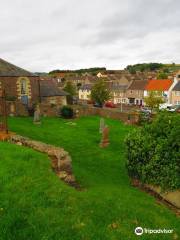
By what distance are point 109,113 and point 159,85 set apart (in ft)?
154

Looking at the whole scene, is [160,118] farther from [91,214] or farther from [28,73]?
[28,73]

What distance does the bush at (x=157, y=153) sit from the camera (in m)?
13.3

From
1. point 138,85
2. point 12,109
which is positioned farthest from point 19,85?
point 138,85

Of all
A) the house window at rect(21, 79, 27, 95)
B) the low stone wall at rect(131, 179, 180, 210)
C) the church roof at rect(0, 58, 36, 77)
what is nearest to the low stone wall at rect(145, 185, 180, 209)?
the low stone wall at rect(131, 179, 180, 210)

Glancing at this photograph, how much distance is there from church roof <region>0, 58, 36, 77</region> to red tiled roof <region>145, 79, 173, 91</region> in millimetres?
47688

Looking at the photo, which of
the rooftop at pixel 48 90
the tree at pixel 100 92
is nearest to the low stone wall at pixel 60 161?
the rooftop at pixel 48 90

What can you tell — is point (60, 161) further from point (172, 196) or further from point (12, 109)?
point (12, 109)

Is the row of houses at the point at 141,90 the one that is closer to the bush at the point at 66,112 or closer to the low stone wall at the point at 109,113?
the low stone wall at the point at 109,113

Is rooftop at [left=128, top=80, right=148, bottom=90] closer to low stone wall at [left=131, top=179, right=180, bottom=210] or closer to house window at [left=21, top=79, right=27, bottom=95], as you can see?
house window at [left=21, top=79, right=27, bottom=95]

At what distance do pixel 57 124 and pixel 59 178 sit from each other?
2242cm

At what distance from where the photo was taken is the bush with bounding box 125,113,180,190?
43.6ft

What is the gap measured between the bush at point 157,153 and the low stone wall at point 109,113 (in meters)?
22.0

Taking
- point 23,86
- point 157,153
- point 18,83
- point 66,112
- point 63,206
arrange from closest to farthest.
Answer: point 63,206 < point 157,153 < point 66,112 < point 18,83 < point 23,86

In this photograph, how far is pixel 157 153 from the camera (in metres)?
13.8
